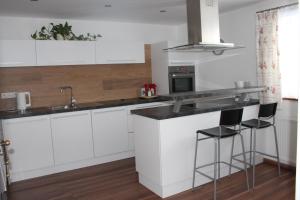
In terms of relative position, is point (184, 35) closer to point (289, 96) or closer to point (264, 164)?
point (289, 96)

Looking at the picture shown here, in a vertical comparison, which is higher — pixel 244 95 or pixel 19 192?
pixel 244 95

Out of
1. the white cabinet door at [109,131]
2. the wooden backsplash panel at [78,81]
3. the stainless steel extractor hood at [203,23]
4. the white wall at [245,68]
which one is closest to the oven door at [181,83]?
the white wall at [245,68]

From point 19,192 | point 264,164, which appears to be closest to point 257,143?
point 264,164

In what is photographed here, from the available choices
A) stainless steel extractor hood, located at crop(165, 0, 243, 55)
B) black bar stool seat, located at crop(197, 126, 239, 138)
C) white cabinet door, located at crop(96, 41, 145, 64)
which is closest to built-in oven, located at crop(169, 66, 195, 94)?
white cabinet door, located at crop(96, 41, 145, 64)

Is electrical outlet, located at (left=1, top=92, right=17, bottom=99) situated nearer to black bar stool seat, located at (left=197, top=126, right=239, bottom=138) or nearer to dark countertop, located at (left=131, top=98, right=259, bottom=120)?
dark countertop, located at (left=131, top=98, right=259, bottom=120)

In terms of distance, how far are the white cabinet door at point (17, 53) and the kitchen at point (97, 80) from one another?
0.04ft

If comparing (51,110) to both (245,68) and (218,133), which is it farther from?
(245,68)

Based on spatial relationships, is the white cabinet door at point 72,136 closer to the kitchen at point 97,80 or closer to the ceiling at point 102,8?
the kitchen at point 97,80

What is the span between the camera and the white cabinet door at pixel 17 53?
379 cm

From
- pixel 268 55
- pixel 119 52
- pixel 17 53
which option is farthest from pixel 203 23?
pixel 17 53

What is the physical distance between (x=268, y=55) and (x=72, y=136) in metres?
3.13

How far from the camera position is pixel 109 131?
4305 millimetres

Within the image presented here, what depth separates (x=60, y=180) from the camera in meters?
3.70

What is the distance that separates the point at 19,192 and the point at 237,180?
111 inches
